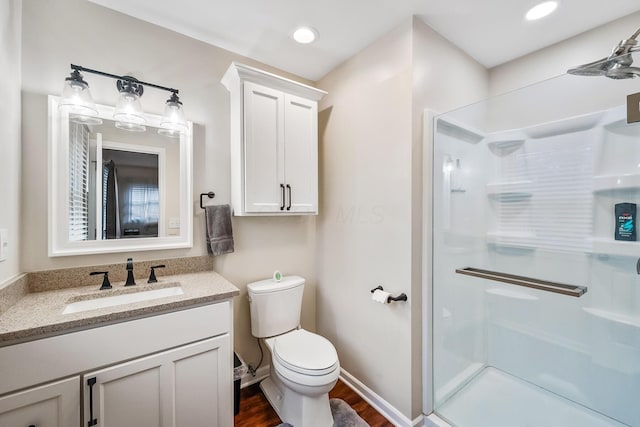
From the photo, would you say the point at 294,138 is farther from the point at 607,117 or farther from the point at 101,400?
the point at 607,117

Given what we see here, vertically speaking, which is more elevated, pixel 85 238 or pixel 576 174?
pixel 576 174

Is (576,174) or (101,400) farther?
(576,174)

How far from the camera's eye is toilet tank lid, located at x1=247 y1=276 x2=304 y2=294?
181 centimetres

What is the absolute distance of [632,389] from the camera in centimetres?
146

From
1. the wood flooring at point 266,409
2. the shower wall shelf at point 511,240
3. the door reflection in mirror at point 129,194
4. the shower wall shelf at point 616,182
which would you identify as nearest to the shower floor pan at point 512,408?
the wood flooring at point 266,409

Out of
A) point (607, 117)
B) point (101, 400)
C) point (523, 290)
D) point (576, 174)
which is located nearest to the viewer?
point (101, 400)

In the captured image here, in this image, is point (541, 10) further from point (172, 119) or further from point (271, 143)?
point (172, 119)

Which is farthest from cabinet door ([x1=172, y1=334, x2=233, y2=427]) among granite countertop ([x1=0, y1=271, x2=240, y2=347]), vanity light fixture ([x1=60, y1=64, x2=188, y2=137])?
vanity light fixture ([x1=60, y1=64, x2=188, y2=137])

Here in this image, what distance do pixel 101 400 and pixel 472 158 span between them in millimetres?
2415

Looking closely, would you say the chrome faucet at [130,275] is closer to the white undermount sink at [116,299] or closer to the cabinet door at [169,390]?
the white undermount sink at [116,299]

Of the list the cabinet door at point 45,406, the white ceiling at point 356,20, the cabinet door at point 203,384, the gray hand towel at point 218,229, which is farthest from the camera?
the gray hand towel at point 218,229

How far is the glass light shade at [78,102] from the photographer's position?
1.34 meters

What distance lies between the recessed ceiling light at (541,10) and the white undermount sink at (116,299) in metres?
2.48

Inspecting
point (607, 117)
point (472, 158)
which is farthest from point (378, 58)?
point (607, 117)
